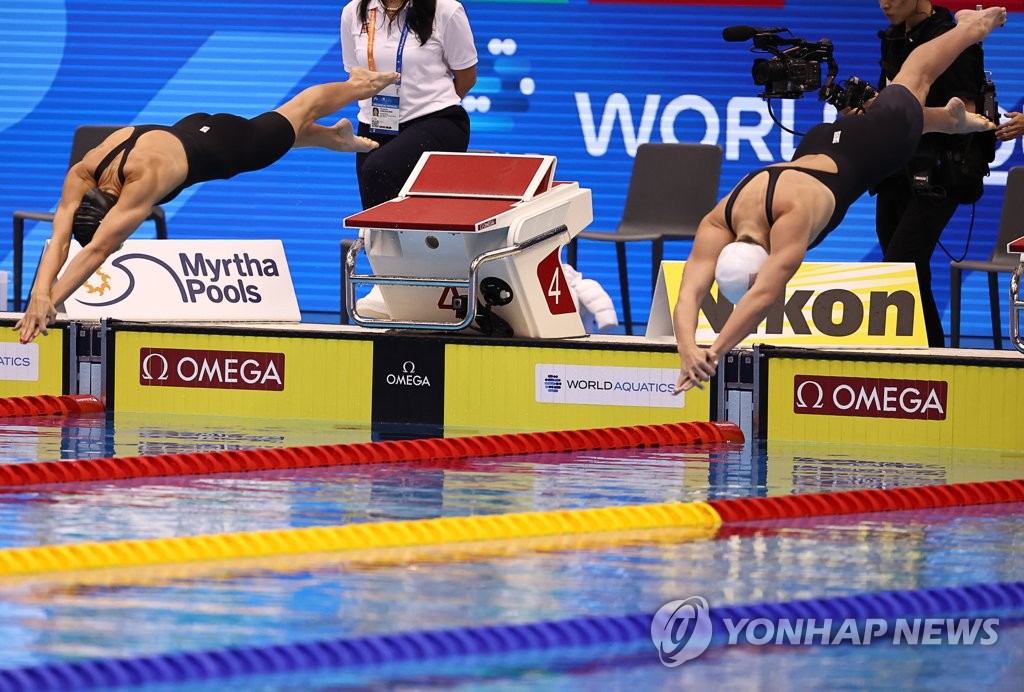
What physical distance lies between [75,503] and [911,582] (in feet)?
7.46

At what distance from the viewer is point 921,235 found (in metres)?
7.38

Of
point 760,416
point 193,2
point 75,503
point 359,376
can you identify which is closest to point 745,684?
point 75,503

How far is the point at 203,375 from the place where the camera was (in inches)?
299

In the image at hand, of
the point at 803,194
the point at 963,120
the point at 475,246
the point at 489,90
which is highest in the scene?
the point at 489,90

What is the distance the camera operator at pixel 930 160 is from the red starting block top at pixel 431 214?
5.11ft

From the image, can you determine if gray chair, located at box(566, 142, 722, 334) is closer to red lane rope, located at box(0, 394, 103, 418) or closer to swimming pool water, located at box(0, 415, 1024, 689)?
red lane rope, located at box(0, 394, 103, 418)

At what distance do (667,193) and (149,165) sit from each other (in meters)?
3.53

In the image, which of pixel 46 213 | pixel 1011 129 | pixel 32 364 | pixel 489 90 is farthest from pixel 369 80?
pixel 489 90

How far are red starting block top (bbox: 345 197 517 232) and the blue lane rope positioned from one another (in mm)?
3340

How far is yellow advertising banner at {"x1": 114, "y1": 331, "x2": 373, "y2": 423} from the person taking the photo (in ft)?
24.3

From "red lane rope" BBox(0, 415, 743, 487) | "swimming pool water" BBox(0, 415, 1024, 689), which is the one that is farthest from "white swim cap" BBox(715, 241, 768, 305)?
"red lane rope" BBox(0, 415, 743, 487)

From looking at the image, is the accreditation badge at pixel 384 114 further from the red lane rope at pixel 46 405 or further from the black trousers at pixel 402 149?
the red lane rope at pixel 46 405

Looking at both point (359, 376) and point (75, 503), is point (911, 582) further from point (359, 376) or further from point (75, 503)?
point (359, 376)

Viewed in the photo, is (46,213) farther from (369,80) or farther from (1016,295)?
(1016,295)
